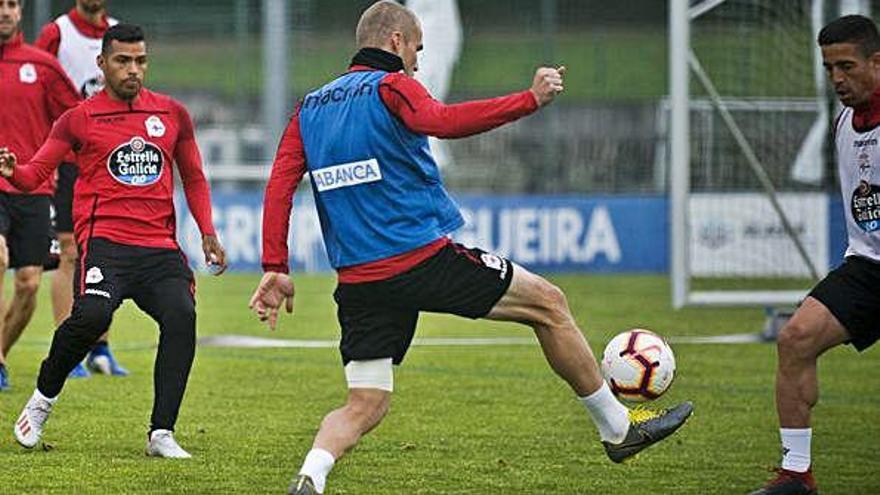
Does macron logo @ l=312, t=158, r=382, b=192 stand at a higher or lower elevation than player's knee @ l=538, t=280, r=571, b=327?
higher

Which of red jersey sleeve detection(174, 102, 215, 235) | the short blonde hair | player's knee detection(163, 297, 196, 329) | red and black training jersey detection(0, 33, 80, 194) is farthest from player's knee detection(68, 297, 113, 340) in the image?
red and black training jersey detection(0, 33, 80, 194)

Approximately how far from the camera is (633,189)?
1003 inches

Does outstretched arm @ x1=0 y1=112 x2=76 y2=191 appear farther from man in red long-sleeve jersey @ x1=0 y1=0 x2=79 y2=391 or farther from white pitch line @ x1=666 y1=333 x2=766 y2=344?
white pitch line @ x1=666 y1=333 x2=766 y2=344

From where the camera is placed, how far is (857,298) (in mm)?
8016

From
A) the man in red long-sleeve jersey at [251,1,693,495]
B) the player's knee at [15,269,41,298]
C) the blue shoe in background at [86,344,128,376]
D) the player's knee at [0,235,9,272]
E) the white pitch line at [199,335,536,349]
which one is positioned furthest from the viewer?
the white pitch line at [199,335,536,349]

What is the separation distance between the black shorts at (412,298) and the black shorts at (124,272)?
199 cm

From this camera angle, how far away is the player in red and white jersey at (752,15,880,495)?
7.96 meters

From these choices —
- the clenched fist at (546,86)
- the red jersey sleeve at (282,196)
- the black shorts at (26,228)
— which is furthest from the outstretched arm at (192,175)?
the clenched fist at (546,86)

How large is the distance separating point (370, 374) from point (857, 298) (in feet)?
6.87

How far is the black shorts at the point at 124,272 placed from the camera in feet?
30.1

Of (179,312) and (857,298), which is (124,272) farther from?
(857,298)

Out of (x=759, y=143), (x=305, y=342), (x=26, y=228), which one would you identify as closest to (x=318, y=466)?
(x=26, y=228)

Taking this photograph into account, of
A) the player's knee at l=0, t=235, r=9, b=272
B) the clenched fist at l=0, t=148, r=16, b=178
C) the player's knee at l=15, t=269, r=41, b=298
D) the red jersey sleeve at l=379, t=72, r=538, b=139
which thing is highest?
the red jersey sleeve at l=379, t=72, r=538, b=139

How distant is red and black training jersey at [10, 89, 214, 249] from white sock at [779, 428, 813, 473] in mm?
3079
